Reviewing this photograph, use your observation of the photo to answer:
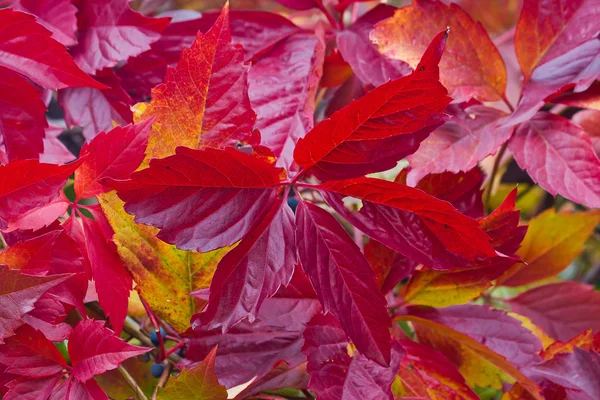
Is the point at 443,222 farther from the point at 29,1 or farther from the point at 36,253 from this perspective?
the point at 29,1

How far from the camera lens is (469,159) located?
42 centimetres

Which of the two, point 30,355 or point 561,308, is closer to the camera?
point 30,355

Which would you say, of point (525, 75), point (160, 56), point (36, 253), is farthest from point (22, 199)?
point (525, 75)

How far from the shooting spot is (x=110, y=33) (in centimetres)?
47

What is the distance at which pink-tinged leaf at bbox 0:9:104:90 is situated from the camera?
38 cm

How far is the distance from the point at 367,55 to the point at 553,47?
0.15 meters

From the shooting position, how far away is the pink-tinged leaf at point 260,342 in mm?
374

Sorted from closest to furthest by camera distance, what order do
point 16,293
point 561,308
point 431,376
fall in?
point 16,293
point 431,376
point 561,308

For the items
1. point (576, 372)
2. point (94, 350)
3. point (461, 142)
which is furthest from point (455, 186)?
point (94, 350)

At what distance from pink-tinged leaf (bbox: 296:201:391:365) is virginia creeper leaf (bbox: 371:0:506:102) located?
0.17 metres

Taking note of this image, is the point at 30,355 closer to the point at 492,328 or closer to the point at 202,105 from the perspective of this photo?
the point at 202,105

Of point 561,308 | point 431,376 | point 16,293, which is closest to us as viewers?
point 16,293

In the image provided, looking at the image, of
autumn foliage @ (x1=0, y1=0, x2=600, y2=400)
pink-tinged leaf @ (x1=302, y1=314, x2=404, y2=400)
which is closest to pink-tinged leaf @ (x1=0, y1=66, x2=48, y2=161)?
autumn foliage @ (x1=0, y1=0, x2=600, y2=400)

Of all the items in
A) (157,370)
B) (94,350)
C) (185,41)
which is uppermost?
(185,41)
